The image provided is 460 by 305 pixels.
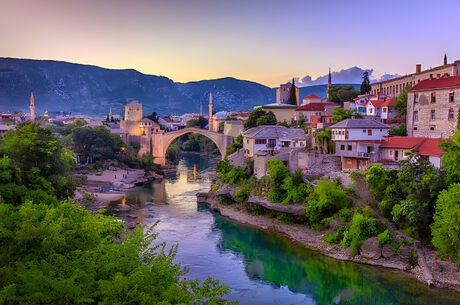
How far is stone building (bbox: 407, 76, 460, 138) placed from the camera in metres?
22.2

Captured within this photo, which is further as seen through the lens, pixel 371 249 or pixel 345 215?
pixel 345 215

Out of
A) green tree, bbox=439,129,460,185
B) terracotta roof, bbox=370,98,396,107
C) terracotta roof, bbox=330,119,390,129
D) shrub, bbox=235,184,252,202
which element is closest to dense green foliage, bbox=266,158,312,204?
→ shrub, bbox=235,184,252,202

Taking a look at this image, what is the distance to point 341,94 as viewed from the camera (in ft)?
140

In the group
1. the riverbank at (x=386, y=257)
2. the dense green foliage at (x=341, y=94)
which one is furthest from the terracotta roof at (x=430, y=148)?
the dense green foliage at (x=341, y=94)

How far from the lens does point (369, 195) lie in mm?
20531

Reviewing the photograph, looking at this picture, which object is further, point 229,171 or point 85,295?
point 229,171

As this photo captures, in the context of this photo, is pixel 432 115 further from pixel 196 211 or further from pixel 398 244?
pixel 196 211

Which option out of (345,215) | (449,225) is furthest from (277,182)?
(449,225)

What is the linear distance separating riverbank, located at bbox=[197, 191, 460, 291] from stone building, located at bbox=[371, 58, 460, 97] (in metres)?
15.8

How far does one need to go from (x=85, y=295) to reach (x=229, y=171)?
22.9 metres

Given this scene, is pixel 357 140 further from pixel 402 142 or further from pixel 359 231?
pixel 359 231

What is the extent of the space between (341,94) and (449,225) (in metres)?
29.8

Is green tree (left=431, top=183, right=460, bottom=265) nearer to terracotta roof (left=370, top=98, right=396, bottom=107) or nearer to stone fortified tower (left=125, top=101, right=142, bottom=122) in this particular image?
terracotta roof (left=370, top=98, right=396, bottom=107)

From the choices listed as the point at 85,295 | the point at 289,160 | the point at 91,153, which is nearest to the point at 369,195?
the point at 289,160
